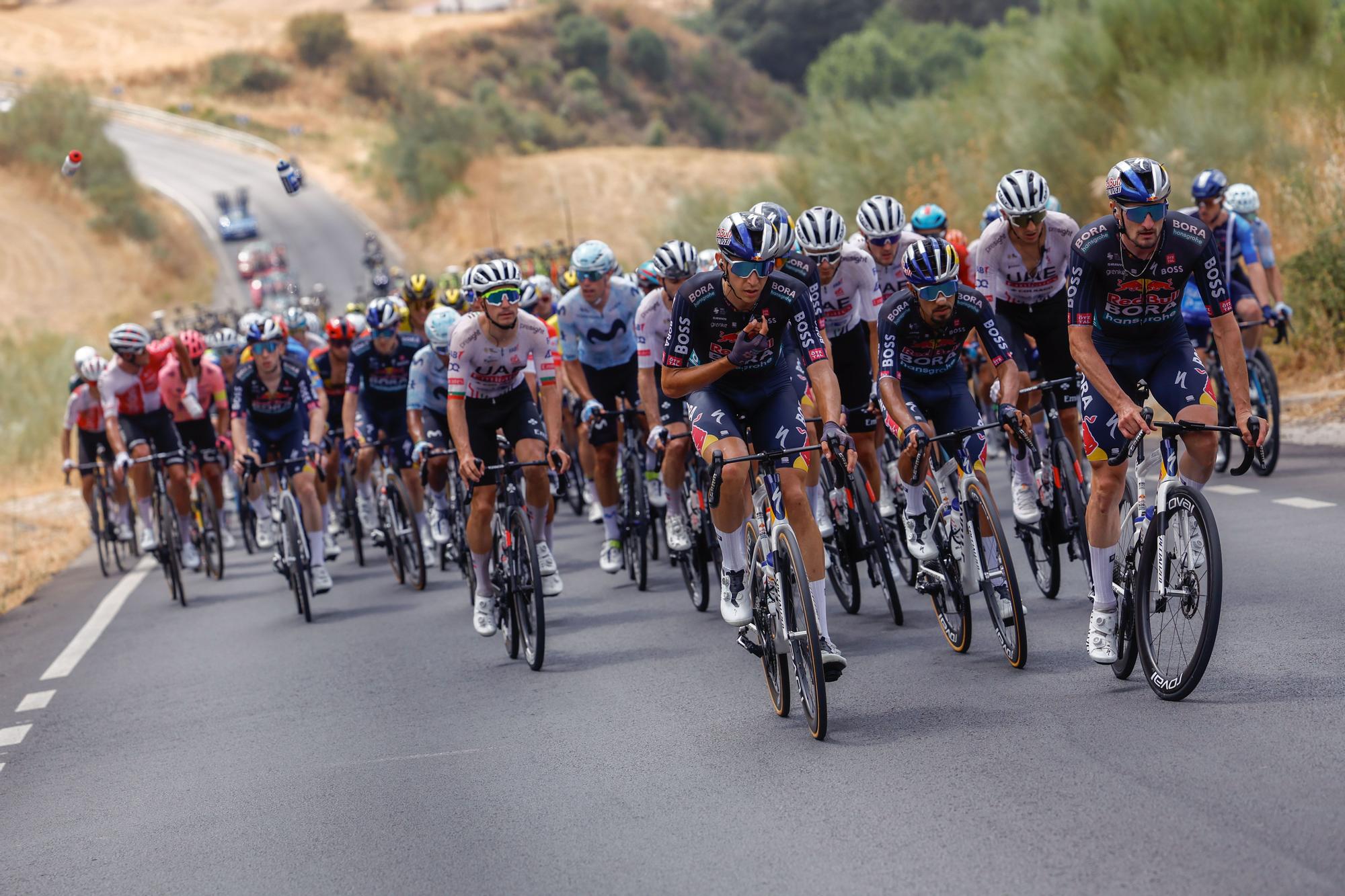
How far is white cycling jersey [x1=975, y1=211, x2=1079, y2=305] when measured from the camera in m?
10.0

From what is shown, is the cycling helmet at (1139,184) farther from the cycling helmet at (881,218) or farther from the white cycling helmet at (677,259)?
the white cycling helmet at (677,259)

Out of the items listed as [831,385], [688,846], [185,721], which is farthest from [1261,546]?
[185,721]

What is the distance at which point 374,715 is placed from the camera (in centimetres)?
883

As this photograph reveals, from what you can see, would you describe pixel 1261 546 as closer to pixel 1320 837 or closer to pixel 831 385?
pixel 831 385

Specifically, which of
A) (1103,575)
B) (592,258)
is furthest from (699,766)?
(592,258)

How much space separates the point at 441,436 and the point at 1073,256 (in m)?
5.98

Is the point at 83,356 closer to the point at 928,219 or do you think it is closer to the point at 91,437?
the point at 91,437

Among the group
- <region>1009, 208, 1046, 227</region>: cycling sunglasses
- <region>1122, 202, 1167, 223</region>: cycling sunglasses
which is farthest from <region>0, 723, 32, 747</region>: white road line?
<region>1122, 202, 1167, 223</region>: cycling sunglasses

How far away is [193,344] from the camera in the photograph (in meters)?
16.4

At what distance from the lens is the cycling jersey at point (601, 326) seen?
12578mm

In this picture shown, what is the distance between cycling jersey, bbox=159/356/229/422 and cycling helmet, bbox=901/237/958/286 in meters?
9.00

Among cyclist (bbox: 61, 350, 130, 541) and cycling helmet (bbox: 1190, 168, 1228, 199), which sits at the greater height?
cycling helmet (bbox: 1190, 168, 1228, 199)

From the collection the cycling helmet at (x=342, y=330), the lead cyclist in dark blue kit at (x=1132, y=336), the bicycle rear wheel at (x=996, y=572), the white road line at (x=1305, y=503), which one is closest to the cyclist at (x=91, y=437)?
the cycling helmet at (x=342, y=330)

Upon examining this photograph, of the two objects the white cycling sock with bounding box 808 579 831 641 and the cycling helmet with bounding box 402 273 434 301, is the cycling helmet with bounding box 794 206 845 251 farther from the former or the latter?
the cycling helmet with bounding box 402 273 434 301
